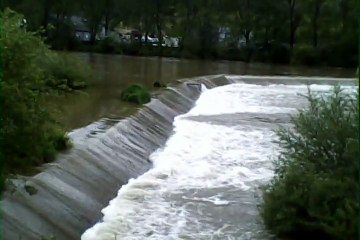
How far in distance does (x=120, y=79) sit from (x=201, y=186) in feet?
65.5

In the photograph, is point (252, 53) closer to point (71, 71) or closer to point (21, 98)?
point (71, 71)

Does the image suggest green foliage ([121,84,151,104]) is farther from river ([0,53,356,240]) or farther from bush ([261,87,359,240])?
bush ([261,87,359,240])

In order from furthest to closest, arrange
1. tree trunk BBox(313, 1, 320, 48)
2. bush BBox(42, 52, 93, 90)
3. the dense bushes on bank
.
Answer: tree trunk BBox(313, 1, 320, 48) → bush BBox(42, 52, 93, 90) → the dense bushes on bank

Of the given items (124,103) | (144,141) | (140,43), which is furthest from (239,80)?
A: (140,43)

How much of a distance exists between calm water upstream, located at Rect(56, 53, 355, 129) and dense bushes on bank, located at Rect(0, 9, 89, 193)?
17.7ft

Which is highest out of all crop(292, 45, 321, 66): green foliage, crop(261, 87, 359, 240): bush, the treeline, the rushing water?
the treeline

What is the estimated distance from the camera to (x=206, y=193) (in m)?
13.6

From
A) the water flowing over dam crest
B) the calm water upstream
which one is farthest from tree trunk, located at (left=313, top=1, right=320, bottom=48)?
the water flowing over dam crest

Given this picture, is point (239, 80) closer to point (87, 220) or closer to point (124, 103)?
point (124, 103)

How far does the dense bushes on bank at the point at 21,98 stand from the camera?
10.1 m

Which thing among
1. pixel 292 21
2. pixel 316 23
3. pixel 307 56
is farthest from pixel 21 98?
pixel 292 21

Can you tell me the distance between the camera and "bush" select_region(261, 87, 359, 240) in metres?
9.67

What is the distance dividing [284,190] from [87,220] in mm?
3108

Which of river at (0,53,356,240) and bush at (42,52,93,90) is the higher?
bush at (42,52,93,90)
